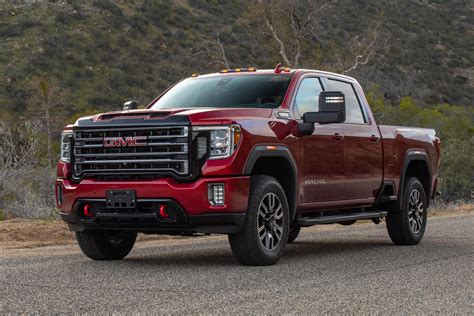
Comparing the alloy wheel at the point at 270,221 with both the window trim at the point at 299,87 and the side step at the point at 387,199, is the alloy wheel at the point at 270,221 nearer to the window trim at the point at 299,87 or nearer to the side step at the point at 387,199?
the window trim at the point at 299,87

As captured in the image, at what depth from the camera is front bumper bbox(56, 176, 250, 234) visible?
27.2 ft

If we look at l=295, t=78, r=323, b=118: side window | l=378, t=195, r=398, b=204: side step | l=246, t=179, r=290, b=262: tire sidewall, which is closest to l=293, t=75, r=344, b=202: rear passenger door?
l=295, t=78, r=323, b=118: side window

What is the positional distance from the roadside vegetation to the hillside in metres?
0.08

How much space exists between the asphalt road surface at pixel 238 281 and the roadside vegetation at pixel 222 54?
16.6m

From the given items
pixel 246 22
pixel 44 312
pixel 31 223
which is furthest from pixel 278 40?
pixel 44 312

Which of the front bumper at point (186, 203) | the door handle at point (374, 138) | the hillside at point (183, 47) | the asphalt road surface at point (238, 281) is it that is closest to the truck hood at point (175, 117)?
the front bumper at point (186, 203)

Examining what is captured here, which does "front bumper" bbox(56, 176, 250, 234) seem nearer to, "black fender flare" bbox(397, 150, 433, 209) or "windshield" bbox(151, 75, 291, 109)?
"windshield" bbox(151, 75, 291, 109)

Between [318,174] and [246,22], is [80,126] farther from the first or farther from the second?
[246,22]

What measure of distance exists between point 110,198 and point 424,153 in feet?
17.6

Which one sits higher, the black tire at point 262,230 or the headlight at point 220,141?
the headlight at point 220,141

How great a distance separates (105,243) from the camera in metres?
9.69

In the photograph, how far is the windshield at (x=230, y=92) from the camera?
971 centimetres

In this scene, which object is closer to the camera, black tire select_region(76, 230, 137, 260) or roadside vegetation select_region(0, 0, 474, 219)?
black tire select_region(76, 230, 137, 260)

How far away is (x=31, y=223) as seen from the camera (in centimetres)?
1375
